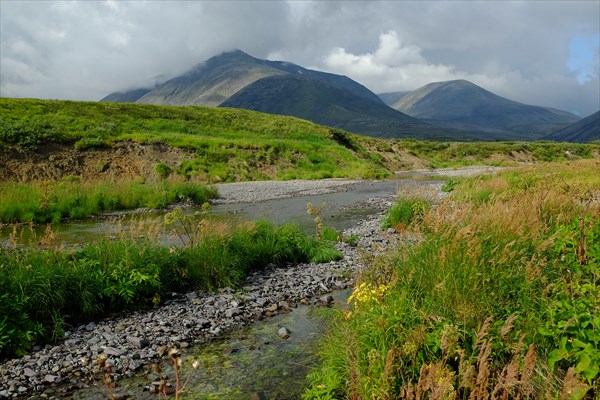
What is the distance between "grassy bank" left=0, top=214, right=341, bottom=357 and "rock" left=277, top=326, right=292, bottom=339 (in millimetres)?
2960

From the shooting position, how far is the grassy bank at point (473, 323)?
4465mm

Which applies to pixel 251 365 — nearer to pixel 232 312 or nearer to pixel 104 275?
pixel 232 312

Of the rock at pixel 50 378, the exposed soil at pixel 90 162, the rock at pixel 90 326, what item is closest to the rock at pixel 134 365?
the rock at pixel 50 378

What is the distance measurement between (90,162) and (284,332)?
39606 mm

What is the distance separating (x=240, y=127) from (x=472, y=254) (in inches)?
2602

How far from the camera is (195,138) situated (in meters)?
52.8

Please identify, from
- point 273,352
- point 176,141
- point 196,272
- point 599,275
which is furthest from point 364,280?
point 176,141

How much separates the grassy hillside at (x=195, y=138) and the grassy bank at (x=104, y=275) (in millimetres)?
32851

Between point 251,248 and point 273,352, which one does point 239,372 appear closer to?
point 273,352

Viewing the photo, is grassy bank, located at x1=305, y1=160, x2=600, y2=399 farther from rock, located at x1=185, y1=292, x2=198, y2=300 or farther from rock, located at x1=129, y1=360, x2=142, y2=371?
rock, located at x1=185, y1=292, x2=198, y2=300

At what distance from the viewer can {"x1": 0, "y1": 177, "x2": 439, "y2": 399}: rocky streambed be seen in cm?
736

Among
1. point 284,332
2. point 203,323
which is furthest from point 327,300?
point 203,323

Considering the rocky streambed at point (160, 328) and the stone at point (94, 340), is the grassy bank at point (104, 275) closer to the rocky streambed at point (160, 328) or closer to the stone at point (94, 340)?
the rocky streambed at point (160, 328)

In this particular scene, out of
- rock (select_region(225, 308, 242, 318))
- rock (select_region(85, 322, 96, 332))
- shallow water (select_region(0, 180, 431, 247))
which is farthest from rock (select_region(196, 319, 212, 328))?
shallow water (select_region(0, 180, 431, 247))
